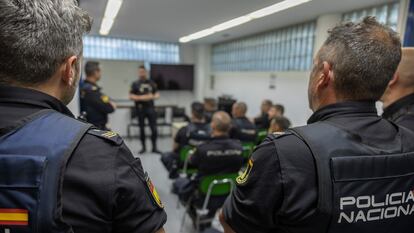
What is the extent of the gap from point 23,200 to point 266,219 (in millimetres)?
646

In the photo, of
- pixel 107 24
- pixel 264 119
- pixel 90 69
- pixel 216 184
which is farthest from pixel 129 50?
pixel 216 184

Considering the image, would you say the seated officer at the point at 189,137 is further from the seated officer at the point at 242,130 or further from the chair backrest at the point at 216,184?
the chair backrest at the point at 216,184

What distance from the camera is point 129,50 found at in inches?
275

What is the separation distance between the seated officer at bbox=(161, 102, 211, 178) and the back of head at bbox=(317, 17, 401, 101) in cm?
217

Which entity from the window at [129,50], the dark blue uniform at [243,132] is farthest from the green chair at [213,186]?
the window at [129,50]

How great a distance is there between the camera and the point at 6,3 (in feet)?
1.83

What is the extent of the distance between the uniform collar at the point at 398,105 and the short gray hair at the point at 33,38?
1412 millimetres

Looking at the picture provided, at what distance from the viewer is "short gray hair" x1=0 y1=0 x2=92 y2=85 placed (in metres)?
0.56

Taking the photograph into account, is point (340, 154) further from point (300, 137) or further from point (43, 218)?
point (43, 218)

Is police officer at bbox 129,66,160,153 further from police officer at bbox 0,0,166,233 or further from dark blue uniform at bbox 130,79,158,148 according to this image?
police officer at bbox 0,0,166,233

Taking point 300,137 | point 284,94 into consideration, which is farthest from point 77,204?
point 284,94

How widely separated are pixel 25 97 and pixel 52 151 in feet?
0.55

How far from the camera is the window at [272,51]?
438 cm

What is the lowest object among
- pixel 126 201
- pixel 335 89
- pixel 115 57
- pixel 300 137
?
pixel 126 201
